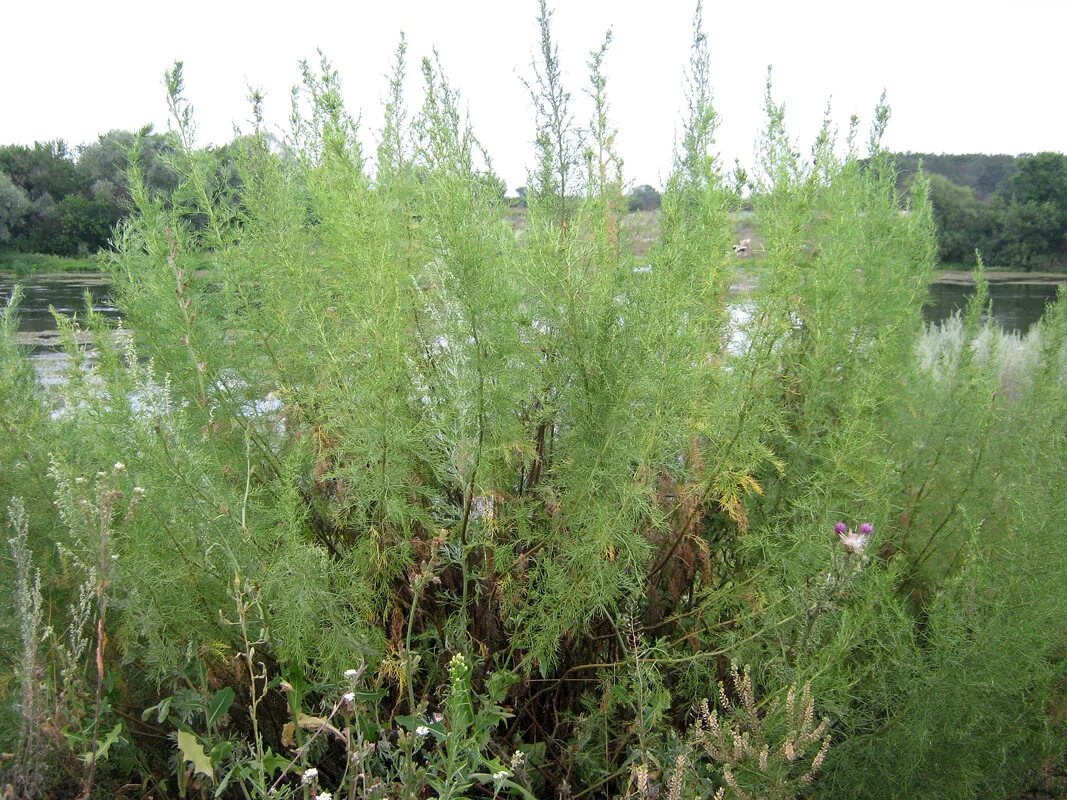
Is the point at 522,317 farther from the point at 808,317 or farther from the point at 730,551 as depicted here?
the point at 808,317

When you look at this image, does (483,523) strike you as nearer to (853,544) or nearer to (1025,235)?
(853,544)

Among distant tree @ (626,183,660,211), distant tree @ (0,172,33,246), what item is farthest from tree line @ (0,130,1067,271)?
distant tree @ (626,183,660,211)

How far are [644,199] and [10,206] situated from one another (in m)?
26.8

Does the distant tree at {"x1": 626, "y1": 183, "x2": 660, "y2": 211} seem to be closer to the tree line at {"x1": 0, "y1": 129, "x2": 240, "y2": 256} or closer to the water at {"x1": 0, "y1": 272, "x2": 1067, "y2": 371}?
the water at {"x1": 0, "y1": 272, "x2": 1067, "y2": 371}

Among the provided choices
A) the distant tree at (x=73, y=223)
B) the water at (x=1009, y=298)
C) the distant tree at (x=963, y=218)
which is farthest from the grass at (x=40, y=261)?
the distant tree at (x=963, y=218)

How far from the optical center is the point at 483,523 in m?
2.07

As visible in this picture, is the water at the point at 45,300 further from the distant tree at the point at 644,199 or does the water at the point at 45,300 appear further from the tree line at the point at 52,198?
the distant tree at the point at 644,199

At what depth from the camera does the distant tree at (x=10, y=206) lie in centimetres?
2212

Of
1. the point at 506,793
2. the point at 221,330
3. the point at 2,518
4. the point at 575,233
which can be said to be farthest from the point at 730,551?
the point at 2,518

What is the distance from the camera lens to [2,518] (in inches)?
86.6

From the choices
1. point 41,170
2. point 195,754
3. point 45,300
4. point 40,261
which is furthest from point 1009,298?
point 41,170

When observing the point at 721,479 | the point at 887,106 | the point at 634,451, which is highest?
the point at 887,106

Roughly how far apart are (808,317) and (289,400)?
6.23 ft

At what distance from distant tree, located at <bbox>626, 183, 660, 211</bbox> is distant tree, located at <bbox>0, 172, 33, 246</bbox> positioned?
Answer: 931 inches
